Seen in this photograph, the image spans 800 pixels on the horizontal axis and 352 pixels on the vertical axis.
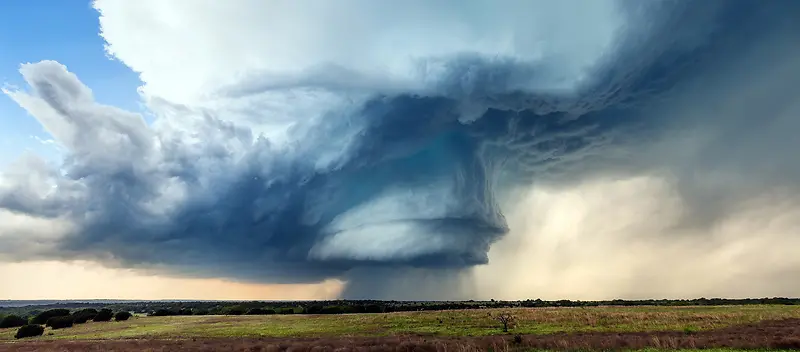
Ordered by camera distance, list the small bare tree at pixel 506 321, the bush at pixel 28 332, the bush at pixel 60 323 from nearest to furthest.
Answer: the small bare tree at pixel 506 321 < the bush at pixel 28 332 < the bush at pixel 60 323

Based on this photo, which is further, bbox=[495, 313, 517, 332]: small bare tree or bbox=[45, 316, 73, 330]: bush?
bbox=[45, 316, 73, 330]: bush

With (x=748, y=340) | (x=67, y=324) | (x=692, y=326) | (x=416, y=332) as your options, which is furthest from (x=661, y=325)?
(x=67, y=324)

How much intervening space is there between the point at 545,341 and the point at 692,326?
34.9 meters

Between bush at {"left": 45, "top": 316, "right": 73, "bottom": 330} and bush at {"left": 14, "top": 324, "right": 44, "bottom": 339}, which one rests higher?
bush at {"left": 45, "top": 316, "right": 73, "bottom": 330}

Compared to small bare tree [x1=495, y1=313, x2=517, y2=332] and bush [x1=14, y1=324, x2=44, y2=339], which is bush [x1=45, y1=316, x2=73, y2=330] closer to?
bush [x1=14, y1=324, x2=44, y2=339]

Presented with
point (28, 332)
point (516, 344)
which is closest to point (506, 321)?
point (516, 344)

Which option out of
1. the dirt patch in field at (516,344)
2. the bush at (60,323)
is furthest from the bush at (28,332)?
the dirt patch in field at (516,344)

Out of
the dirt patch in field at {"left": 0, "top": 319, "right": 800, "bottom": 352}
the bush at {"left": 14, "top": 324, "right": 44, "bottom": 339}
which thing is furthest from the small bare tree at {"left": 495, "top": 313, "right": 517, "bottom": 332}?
the bush at {"left": 14, "top": 324, "right": 44, "bottom": 339}

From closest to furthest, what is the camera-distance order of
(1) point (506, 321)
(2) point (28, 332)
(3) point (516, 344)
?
(3) point (516, 344), (1) point (506, 321), (2) point (28, 332)

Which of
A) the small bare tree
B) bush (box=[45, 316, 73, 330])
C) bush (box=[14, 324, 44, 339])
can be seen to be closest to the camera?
the small bare tree

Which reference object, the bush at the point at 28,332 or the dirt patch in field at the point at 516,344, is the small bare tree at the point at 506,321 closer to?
the dirt patch in field at the point at 516,344

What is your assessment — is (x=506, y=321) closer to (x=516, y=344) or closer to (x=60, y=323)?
(x=516, y=344)

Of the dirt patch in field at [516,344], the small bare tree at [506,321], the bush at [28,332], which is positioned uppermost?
the small bare tree at [506,321]

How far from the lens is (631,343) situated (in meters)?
50.4
